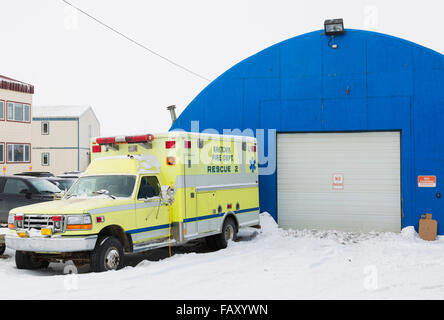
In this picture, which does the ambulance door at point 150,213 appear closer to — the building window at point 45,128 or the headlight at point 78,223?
the headlight at point 78,223

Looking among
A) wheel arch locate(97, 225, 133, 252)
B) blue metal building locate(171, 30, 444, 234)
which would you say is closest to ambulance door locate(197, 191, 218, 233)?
wheel arch locate(97, 225, 133, 252)

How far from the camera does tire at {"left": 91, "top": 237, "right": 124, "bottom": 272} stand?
9648mm

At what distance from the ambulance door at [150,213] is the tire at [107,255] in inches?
20.2

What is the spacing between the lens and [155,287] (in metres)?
8.43

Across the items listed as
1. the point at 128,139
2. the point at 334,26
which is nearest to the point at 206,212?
the point at 128,139

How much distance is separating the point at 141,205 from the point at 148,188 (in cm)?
55

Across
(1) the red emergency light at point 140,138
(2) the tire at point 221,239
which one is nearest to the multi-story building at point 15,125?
(2) the tire at point 221,239

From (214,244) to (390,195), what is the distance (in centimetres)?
609

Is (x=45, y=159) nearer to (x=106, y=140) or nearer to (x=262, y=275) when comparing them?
(x=106, y=140)

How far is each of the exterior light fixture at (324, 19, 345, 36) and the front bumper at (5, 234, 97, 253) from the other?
10332 mm

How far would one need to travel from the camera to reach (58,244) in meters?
9.41

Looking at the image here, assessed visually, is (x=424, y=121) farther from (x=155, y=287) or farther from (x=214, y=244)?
(x=155, y=287)
